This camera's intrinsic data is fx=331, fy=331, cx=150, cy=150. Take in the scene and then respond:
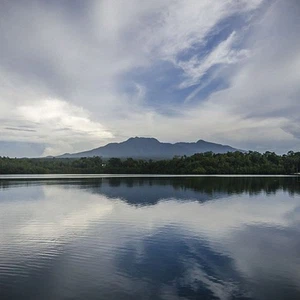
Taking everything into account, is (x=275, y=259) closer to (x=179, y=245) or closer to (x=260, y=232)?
(x=179, y=245)

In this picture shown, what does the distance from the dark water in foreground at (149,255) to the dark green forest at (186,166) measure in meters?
67.8

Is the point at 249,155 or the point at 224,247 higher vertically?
the point at 249,155

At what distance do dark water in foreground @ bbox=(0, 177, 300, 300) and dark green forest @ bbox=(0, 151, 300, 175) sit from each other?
6784 centimetres

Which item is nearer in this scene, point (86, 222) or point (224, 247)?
point (224, 247)

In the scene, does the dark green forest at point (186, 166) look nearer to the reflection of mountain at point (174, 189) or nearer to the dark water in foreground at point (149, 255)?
the reflection of mountain at point (174, 189)

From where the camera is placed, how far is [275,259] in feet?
34.9

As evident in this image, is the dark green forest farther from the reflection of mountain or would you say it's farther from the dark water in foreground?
the dark water in foreground

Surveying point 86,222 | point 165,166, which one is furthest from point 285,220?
point 165,166

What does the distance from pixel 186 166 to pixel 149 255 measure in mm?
79410

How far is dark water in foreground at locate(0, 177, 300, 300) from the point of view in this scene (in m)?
8.00

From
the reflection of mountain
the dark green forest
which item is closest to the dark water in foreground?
the reflection of mountain

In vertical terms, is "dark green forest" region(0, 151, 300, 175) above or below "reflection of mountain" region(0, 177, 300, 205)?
above

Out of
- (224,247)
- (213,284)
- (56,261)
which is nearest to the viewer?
(213,284)

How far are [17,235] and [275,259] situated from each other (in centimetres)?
1021
